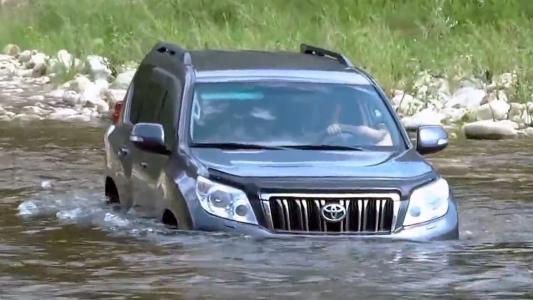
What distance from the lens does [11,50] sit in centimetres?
3080

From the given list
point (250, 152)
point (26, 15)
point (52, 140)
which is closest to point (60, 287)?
point (250, 152)

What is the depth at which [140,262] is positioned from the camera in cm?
901

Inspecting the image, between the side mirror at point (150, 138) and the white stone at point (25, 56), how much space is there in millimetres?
19307

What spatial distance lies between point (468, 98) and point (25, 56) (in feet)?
37.0

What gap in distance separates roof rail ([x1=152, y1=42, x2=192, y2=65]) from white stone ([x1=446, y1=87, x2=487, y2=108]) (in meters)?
9.88

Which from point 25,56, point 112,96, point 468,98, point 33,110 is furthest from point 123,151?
point 25,56

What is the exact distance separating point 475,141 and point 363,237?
9162 millimetres

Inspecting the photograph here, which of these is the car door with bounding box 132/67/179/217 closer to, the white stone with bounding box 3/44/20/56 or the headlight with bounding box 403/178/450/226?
the headlight with bounding box 403/178/450/226

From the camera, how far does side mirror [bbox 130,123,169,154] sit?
948 cm

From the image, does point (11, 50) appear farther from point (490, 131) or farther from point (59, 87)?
point (490, 131)

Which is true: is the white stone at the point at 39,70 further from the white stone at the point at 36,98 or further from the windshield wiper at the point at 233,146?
the windshield wiper at the point at 233,146

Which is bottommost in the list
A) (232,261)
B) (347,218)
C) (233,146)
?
(232,261)

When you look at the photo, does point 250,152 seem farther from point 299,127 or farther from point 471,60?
point 471,60

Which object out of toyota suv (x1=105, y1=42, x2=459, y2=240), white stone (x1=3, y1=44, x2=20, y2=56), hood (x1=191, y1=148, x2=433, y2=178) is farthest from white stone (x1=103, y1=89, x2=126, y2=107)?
hood (x1=191, y1=148, x2=433, y2=178)
